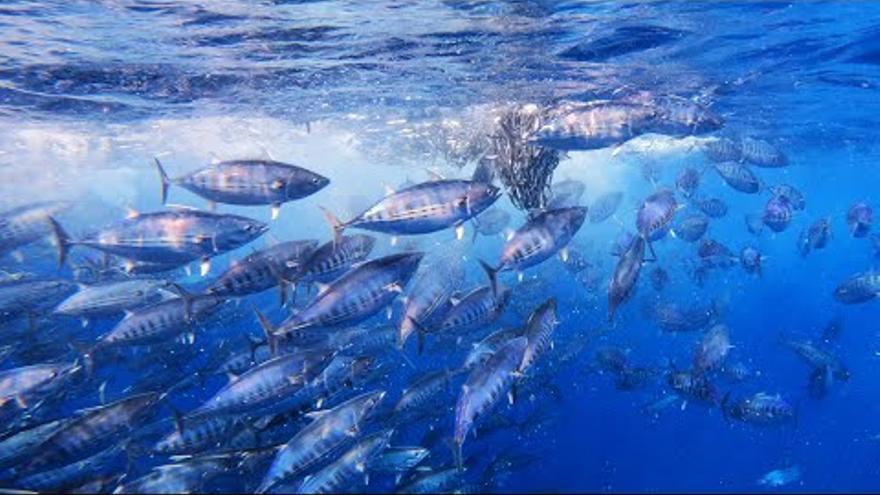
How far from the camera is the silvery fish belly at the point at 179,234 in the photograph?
620 centimetres

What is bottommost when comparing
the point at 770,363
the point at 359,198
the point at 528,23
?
the point at 770,363

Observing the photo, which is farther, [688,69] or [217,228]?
[688,69]

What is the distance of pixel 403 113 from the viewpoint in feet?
68.8

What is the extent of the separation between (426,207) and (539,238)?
1227mm

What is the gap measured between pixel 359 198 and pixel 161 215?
18394 millimetres

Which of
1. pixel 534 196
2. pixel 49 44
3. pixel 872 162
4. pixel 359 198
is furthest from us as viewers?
pixel 872 162

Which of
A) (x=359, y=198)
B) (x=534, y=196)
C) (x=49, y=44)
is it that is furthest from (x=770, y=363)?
(x=49, y=44)

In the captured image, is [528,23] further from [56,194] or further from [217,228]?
[56,194]

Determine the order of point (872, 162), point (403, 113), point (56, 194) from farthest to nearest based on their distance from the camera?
point (56, 194)
point (872, 162)
point (403, 113)

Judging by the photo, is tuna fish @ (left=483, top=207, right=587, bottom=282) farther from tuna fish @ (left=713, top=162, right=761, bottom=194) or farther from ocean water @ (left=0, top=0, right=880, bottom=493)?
tuna fish @ (left=713, top=162, right=761, bottom=194)

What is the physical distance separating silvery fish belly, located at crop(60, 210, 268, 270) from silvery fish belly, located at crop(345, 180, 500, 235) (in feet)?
3.93

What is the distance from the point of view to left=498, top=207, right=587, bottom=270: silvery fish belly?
20.6 feet

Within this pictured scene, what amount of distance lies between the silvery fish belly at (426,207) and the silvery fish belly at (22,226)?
606cm

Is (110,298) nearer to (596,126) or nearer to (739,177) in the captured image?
(596,126)
